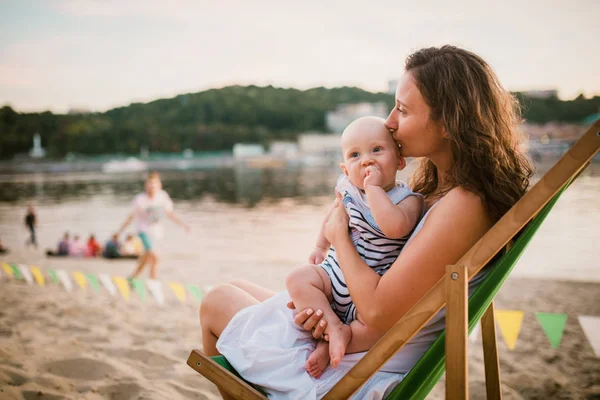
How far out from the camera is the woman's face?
5.15 ft

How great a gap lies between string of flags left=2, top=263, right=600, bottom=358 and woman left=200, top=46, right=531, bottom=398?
7.36 feet

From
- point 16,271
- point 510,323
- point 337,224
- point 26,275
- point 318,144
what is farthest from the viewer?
point 318,144

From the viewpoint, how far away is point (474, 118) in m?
1.52

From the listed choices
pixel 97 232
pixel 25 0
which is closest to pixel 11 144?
pixel 25 0

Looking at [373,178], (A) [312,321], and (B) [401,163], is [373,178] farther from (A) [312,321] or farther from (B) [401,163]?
(A) [312,321]

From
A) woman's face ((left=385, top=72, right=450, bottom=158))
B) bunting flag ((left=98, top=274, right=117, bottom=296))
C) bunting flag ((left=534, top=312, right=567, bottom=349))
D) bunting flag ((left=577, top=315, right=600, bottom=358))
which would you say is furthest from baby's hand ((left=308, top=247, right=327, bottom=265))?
bunting flag ((left=98, top=274, right=117, bottom=296))

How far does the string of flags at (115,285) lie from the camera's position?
561 cm

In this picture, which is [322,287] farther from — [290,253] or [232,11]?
[232,11]

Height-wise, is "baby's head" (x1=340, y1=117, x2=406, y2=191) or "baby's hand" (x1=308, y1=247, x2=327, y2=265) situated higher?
"baby's head" (x1=340, y1=117, x2=406, y2=191)

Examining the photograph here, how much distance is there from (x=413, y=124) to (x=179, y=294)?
457 centimetres

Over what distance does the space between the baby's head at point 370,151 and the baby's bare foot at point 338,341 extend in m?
0.49

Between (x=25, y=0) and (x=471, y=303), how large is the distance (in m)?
42.4

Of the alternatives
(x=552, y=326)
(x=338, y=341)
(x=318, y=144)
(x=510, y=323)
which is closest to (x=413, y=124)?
(x=338, y=341)

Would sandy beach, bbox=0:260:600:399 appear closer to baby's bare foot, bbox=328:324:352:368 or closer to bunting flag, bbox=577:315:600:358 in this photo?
bunting flag, bbox=577:315:600:358
